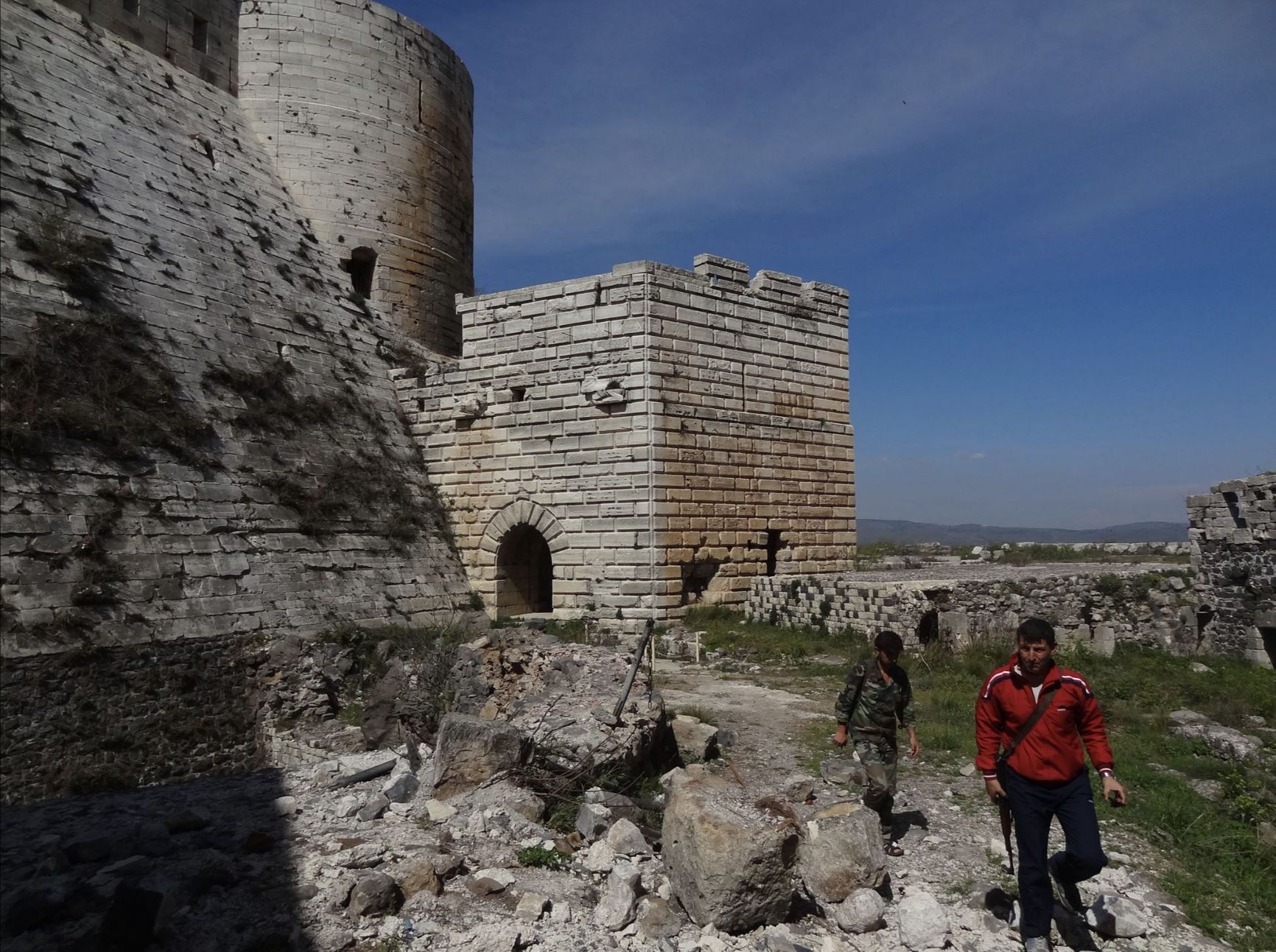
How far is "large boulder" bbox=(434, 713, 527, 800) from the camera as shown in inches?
236

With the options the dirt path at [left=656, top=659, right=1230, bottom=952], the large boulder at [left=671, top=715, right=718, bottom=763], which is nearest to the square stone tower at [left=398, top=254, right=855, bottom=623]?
the dirt path at [left=656, top=659, right=1230, bottom=952]

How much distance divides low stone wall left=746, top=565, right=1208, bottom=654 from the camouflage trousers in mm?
6527

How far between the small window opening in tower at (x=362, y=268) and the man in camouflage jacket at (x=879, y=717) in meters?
13.7

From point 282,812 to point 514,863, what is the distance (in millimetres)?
1725

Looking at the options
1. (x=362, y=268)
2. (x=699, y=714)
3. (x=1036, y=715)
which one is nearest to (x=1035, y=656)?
(x=1036, y=715)

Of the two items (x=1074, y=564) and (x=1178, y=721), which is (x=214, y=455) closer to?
(x=1178, y=721)

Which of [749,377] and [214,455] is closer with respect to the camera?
[214,455]

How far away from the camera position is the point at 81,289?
9672mm

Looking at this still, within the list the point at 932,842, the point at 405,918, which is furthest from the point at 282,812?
the point at 932,842

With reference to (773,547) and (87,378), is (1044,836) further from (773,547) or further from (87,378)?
(773,547)

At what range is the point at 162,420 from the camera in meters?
9.47

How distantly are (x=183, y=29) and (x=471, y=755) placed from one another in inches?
603

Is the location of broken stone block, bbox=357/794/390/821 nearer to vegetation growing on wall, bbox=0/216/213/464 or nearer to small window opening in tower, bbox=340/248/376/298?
vegetation growing on wall, bbox=0/216/213/464

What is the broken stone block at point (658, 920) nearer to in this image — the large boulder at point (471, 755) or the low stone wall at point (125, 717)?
the large boulder at point (471, 755)
